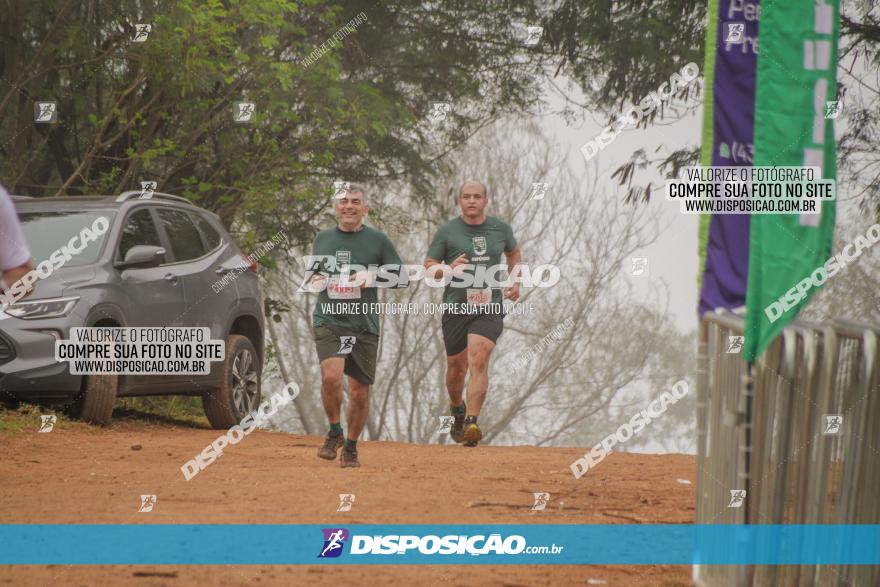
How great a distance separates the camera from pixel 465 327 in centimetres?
1148

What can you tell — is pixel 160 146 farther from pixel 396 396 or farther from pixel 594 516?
pixel 396 396

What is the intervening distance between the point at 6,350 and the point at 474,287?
4.14 metres

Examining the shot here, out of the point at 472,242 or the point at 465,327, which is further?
the point at 465,327

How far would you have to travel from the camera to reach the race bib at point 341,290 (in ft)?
29.8

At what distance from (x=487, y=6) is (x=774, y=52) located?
14596mm

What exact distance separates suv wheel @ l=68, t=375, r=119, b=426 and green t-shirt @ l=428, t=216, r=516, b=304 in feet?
11.0

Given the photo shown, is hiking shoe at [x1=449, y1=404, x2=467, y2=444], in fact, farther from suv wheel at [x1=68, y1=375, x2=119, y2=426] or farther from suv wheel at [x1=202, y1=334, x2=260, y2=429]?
suv wheel at [x1=68, y1=375, x2=119, y2=426]

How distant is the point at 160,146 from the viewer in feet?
54.2

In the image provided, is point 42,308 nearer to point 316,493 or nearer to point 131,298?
point 131,298

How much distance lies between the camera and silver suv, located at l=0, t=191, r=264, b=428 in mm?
11227

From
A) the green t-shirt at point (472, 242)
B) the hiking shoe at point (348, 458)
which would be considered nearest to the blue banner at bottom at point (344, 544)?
the hiking shoe at point (348, 458)

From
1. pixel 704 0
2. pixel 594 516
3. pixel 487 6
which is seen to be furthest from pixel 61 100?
pixel 594 516

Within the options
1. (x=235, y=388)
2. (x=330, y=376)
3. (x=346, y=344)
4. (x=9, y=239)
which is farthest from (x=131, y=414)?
(x=9, y=239)

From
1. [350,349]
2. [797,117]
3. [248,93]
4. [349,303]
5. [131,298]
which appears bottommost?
[350,349]
